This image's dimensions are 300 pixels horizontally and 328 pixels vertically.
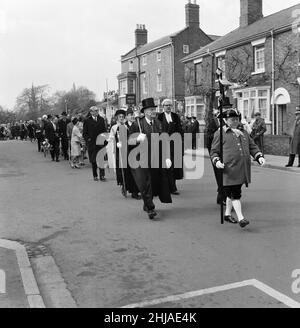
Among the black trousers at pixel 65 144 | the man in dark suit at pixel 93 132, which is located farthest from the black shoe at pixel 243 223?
the black trousers at pixel 65 144

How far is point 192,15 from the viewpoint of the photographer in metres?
47.8

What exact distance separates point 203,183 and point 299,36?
14958 mm

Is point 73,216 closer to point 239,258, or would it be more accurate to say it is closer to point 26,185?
point 239,258

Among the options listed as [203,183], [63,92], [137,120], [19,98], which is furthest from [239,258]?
[63,92]

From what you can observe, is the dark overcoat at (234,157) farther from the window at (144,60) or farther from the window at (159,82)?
the window at (144,60)

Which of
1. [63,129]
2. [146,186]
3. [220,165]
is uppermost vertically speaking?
[63,129]

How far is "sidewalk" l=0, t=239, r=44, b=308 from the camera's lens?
4623 millimetres

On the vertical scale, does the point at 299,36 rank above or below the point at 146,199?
above

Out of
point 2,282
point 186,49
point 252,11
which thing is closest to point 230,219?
point 2,282

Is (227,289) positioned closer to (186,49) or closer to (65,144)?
(65,144)

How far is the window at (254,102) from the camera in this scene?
2728 centimetres

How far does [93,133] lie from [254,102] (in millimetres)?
16618

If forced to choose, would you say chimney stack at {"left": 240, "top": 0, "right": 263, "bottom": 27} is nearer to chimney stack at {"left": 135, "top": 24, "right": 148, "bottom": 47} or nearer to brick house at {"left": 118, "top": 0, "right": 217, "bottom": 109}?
brick house at {"left": 118, "top": 0, "right": 217, "bottom": 109}

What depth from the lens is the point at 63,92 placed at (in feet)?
381
